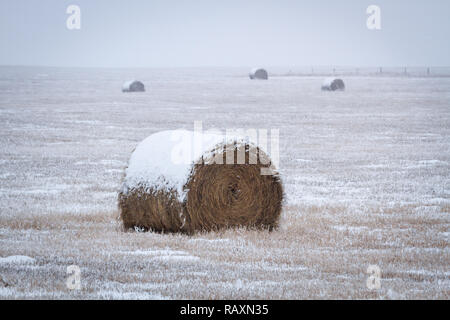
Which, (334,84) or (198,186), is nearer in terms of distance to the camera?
(198,186)

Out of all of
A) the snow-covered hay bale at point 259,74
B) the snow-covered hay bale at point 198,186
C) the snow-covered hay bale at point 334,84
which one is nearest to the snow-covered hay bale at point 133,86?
the snow-covered hay bale at point 334,84

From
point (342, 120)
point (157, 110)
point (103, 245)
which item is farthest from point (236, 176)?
point (157, 110)

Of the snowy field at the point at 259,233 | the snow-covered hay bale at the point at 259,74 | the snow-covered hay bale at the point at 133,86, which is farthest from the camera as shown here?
the snow-covered hay bale at the point at 259,74

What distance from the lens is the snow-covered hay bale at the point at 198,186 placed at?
10.6m

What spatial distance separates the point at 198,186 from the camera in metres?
10.6

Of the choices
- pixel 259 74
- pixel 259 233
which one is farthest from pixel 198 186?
pixel 259 74

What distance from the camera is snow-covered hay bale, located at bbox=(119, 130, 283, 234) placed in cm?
1060

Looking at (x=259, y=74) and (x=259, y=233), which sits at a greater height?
(x=259, y=74)

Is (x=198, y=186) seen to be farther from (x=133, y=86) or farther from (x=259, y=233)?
(x=133, y=86)

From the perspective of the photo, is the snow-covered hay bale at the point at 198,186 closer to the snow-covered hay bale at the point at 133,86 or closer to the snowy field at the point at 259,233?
the snowy field at the point at 259,233

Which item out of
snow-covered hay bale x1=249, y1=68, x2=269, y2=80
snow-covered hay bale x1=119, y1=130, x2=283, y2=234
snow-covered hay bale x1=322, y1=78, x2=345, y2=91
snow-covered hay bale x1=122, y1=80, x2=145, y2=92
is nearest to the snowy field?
snow-covered hay bale x1=119, y1=130, x2=283, y2=234

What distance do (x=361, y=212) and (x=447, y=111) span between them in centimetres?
2856

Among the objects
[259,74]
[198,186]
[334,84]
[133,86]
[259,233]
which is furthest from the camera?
[259,74]

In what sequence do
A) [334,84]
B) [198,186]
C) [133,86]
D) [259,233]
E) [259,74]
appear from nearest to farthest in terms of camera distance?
1. [198,186]
2. [259,233]
3. [334,84]
4. [133,86]
5. [259,74]
